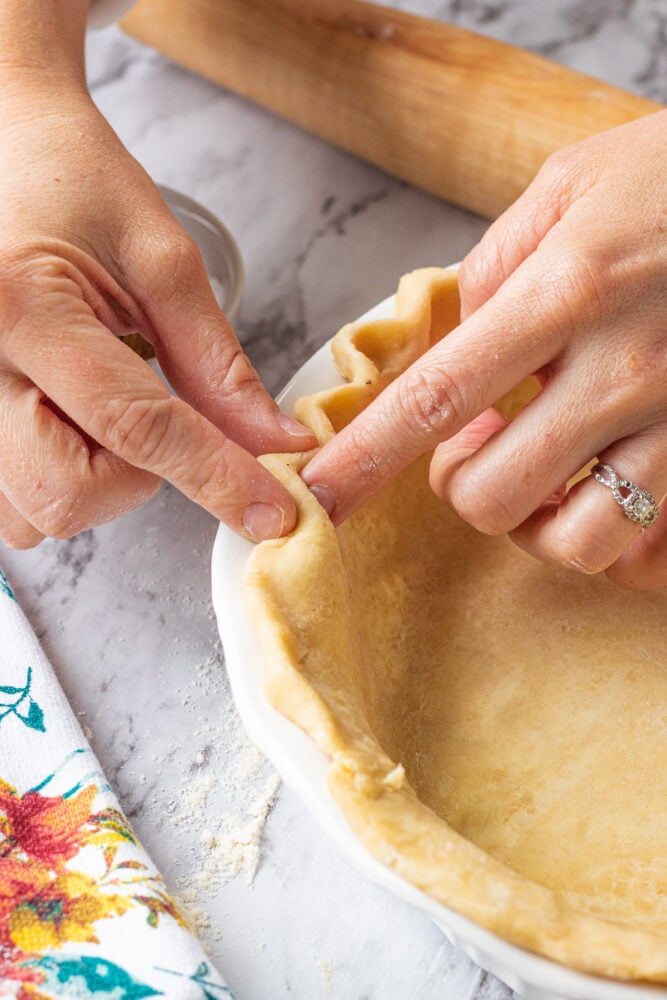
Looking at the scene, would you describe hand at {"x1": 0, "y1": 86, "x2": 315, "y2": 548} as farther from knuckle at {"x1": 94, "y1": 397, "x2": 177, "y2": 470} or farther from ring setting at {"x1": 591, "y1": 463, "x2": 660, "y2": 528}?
ring setting at {"x1": 591, "y1": 463, "x2": 660, "y2": 528}

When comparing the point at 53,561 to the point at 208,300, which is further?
the point at 53,561

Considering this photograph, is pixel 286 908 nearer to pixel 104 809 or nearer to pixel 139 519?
pixel 104 809

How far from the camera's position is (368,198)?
1.83m

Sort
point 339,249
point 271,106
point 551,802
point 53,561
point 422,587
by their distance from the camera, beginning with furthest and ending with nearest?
point 271,106 → point 339,249 → point 53,561 → point 422,587 → point 551,802

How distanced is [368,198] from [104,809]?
3.89ft

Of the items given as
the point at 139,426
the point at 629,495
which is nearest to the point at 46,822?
the point at 139,426

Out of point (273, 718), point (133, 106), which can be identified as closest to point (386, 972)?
point (273, 718)

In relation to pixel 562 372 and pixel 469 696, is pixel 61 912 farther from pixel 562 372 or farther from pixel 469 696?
pixel 562 372

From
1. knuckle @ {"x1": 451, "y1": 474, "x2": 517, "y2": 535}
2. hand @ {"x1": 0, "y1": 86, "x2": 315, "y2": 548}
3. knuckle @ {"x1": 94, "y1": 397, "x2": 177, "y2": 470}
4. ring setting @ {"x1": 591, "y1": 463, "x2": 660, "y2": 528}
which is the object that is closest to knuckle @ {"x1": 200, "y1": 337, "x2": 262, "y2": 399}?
hand @ {"x1": 0, "y1": 86, "x2": 315, "y2": 548}

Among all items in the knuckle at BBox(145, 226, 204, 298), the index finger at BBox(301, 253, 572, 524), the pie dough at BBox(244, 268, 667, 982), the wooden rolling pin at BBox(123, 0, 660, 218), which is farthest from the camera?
the wooden rolling pin at BBox(123, 0, 660, 218)

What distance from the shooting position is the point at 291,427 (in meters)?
1.04

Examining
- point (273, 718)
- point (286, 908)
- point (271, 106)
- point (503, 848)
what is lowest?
point (286, 908)

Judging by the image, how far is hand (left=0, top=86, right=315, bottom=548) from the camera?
919 millimetres

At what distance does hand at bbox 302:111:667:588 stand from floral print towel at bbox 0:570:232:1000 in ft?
1.37
